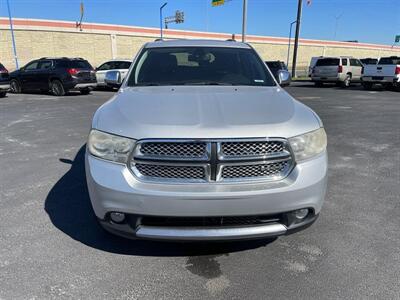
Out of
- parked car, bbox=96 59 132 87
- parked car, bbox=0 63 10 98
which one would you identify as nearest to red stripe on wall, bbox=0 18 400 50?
parked car, bbox=96 59 132 87

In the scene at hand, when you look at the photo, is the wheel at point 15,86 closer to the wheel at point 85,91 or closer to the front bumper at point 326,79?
the wheel at point 85,91

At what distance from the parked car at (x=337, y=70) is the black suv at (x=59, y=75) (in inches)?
556

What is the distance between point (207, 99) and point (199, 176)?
2.70 ft

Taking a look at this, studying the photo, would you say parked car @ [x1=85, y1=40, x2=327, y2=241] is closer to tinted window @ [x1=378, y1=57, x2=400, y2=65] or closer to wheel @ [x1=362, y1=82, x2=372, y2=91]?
tinted window @ [x1=378, y1=57, x2=400, y2=65]

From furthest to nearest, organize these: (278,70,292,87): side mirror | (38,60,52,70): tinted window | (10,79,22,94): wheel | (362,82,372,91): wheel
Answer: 1. (362,82,372,91): wheel
2. (10,79,22,94): wheel
3. (38,60,52,70): tinted window
4. (278,70,292,87): side mirror

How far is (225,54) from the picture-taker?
4.27 meters

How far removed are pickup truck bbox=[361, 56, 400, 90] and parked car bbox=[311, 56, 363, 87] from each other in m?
2.17

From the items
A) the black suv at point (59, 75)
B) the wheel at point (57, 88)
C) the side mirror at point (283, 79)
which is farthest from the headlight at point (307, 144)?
the wheel at point (57, 88)

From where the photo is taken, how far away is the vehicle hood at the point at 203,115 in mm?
2438

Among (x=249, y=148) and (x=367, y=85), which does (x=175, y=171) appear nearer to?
(x=249, y=148)

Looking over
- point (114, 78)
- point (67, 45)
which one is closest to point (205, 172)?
point (114, 78)

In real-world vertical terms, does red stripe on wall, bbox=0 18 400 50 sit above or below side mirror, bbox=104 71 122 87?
above

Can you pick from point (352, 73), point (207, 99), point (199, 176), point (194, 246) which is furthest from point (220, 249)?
point (352, 73)

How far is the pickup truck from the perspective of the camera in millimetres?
18219
